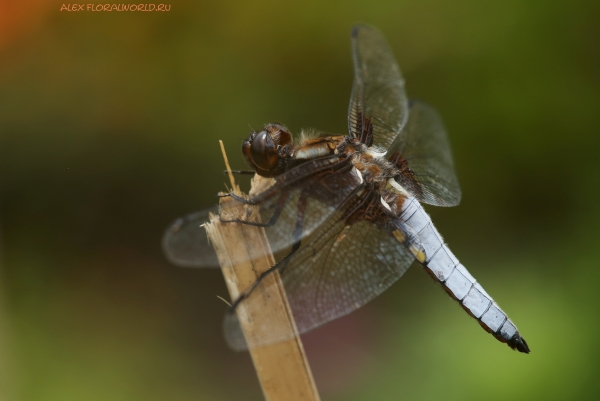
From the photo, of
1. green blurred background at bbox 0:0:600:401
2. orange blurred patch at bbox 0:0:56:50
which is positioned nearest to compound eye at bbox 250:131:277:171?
green blurred background at bbox 0:0:600:401

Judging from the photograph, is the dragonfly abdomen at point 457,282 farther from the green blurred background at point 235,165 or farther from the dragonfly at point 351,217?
the green blurred background at point 235,165

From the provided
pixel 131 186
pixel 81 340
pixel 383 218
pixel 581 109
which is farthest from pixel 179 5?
pixel 581 109

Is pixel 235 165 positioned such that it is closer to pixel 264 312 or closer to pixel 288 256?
pixel 288 256

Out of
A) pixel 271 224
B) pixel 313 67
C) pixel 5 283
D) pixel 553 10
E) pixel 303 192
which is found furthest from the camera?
pixel 313 67

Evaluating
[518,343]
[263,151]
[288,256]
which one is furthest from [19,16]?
[518,343]

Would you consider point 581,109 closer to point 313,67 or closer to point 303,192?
point 313,67

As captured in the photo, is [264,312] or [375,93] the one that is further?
[375,93]
